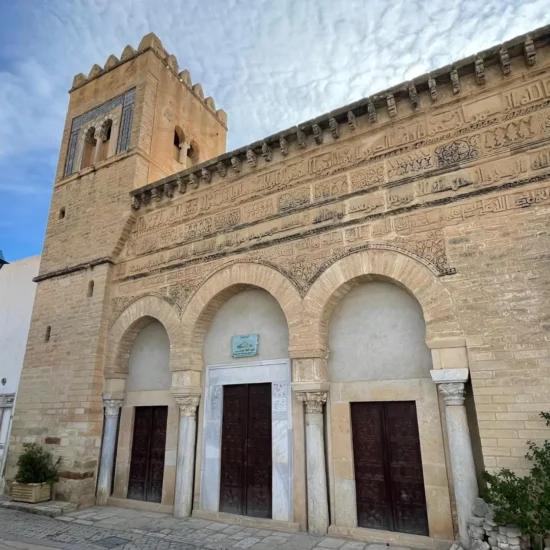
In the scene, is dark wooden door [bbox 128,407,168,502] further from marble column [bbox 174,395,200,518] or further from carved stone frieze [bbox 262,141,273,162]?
carved stone frieze [bbox 262,141,273,162]

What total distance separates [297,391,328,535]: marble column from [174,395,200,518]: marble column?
76.0 inches

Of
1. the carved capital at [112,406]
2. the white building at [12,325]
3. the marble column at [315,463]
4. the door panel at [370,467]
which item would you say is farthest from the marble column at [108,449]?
the door panel at [370,467]

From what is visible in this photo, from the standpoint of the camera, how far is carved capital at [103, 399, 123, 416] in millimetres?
7340

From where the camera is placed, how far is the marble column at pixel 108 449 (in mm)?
6973

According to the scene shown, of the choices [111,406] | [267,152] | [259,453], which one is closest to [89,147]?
[267,152]

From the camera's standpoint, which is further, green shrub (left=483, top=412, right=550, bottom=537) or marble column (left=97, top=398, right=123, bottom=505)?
marble column (left=97, top=398, right=123, bottom=505)

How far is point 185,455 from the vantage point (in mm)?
6277

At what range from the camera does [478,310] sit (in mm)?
4652

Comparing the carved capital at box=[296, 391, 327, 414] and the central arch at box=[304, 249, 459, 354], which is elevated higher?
the central arch at box=[304, 249, 459, 354]

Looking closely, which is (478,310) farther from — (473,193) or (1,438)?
(1,438)

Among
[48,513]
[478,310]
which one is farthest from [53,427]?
→ [478,310]

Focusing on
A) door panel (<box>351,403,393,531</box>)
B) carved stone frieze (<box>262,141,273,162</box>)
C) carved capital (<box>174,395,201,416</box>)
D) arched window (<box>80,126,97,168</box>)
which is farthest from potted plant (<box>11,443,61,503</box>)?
arched window (<box>80,126,97,168</box>)

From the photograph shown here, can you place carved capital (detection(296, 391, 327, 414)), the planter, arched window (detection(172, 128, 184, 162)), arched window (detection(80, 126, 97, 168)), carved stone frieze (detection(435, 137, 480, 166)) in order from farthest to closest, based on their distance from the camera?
arched window (detection(172, 128, 184, 162))
arched window (detection(80, 126, 97, 168))
the planter
carved capital (detection(296, 391, 327, 414))
carved stone frieze (detection(435, 137, 480, 166))

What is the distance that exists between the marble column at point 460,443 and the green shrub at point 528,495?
13.7 inches
